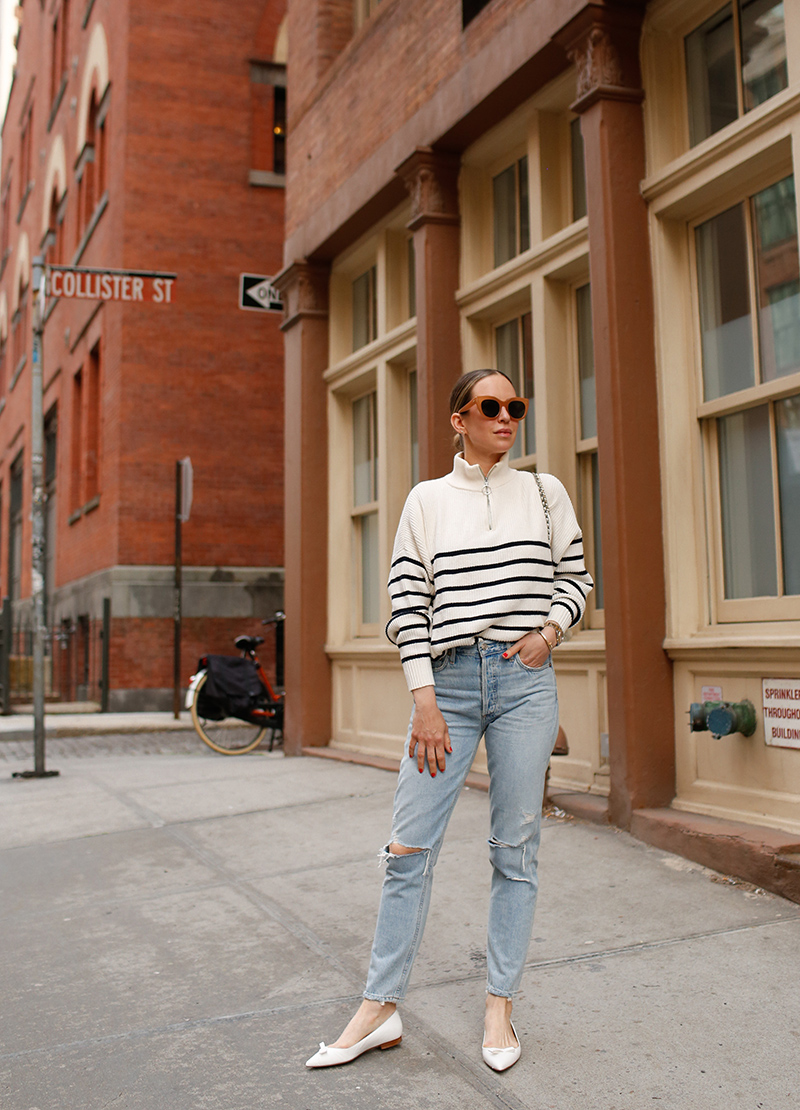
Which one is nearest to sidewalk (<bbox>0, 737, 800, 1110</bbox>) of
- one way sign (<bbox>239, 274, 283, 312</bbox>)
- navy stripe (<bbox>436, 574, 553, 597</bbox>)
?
navy stripe (<bbox>436, 574, 553, 597</bbox>)

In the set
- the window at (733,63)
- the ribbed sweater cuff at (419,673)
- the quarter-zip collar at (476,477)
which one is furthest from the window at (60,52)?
the ribbed sweater cuff at (419,673)

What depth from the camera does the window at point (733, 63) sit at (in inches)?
208

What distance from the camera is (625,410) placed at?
222 inches

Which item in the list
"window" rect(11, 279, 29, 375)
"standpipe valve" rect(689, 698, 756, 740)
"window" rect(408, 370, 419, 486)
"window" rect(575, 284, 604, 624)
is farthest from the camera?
"window" rect(11, 279, 29, 375)

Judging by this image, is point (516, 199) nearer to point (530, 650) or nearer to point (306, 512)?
point (306, 512)

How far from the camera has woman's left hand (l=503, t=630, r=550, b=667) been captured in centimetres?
311

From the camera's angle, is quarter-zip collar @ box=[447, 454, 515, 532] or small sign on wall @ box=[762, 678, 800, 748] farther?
small sign on wall @ box=[762, 678, 800, 748]

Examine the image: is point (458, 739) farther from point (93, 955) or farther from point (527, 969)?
point (93, 955)

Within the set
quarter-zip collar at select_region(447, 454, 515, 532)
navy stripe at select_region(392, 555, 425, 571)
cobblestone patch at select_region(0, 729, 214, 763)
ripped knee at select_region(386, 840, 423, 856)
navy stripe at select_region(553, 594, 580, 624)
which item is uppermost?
quarter-zip collar at select_region(447, 454, 515, 532)

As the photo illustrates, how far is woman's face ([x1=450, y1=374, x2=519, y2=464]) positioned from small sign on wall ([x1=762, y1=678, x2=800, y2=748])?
90.1 inches

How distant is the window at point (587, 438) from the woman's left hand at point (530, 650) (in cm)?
350

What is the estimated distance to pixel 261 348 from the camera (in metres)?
17.6

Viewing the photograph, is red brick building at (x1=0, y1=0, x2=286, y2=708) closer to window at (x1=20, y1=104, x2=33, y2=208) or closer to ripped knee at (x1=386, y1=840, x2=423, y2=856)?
window at (x1=20, y1=104, x2=33, y2=208)

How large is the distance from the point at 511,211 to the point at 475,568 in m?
5.06
